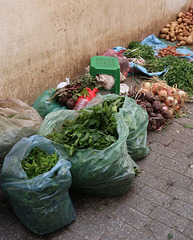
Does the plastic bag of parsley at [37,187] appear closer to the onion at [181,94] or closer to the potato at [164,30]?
the onion at [181,94]

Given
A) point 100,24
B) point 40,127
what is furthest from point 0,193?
point 100,24

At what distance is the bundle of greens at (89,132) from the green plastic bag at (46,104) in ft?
3.40

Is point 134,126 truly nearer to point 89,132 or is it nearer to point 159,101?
point 89,132

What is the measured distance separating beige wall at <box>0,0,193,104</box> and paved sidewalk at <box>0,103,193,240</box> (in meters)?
1.88

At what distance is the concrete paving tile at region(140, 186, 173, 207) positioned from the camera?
3.29 m

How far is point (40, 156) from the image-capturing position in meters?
2.85

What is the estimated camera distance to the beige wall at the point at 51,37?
13.6 feet

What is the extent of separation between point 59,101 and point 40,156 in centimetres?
181

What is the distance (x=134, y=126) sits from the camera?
3.73m

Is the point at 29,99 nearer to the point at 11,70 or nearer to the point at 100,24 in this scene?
the point at 11,70

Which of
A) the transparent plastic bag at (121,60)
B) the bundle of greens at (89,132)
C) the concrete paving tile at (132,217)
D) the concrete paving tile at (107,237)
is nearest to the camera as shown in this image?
the concrete paving tile at (107,237)

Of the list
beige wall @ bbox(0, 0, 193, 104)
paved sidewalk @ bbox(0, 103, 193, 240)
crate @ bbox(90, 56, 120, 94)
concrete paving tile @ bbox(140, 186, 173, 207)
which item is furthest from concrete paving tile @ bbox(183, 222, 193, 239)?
beige wall @ bbox(0, 0, 193, 104)

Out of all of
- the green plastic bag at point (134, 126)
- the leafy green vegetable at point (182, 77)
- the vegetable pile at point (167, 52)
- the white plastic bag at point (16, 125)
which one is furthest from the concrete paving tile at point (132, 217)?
the vegetable pile at point (167, 52)

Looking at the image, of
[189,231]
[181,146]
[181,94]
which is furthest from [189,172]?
[181,94]
